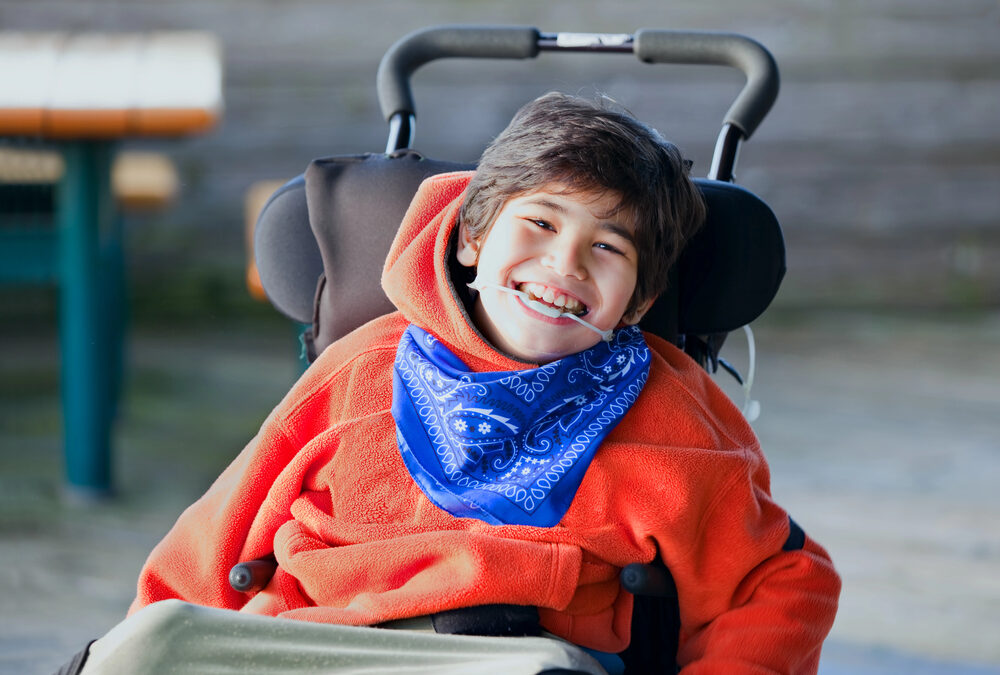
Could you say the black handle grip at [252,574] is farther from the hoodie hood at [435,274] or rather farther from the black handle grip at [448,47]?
the black handle grip at [448,47]

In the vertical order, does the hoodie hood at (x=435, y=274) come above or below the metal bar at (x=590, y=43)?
below

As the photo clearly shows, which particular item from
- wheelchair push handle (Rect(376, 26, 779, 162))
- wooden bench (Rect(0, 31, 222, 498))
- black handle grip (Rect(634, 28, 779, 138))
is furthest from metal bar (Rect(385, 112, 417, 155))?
wooden bench (Rect(0, 31, 222, 498))

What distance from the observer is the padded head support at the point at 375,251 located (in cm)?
137

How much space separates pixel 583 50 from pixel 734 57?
19 cm

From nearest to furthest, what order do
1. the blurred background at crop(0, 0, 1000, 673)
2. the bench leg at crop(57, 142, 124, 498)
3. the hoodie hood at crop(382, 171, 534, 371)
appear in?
the hoodie hood at crop(382, 171, 534, 371)
the bench leg at crop(57, 142, 124, 498)
the blurred background at crop(0, 0, 1000, 673)

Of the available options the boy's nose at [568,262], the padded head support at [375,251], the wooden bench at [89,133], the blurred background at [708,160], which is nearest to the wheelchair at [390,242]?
the padded head support at [375,251]

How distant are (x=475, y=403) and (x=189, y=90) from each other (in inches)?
56.0

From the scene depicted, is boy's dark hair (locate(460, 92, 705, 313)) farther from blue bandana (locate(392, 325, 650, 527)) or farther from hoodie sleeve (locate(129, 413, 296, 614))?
hoodie sleeve (locate(129, 413, 296, 614))

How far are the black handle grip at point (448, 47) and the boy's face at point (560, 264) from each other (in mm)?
456

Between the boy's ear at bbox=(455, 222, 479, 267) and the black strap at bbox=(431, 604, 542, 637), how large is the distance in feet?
1.16

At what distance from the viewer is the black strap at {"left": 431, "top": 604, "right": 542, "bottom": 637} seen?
43.4 inches

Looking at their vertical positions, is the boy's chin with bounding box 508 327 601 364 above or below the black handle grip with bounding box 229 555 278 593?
above

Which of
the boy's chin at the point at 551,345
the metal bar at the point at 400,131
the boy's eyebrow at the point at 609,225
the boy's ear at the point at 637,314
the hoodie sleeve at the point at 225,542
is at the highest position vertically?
the boy's eyebrow at the point at 609,225

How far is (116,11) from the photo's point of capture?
13.9 feet
